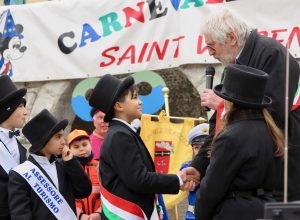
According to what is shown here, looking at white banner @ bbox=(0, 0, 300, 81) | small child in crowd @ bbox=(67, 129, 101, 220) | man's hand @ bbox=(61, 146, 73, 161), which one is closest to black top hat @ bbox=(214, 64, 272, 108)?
man's hand @ bbox=(61, 146, 73, 161)

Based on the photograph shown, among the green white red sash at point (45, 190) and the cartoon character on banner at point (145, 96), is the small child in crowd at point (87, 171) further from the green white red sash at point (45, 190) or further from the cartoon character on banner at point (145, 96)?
the cartoon character on banner at point (145, 96)

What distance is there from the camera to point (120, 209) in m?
4.57

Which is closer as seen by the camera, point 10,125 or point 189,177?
point 189,177

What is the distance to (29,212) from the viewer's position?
5.01 metres

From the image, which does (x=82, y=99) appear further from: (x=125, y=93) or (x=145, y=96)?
(x=125, y=93)

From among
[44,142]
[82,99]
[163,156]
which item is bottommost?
[163,156]

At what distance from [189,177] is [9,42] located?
4.62 meters

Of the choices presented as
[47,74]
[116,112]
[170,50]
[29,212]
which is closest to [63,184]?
[29,212]

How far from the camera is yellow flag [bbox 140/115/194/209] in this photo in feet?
22.2

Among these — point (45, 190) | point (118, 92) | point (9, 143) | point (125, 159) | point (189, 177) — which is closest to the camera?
point (125, 159)

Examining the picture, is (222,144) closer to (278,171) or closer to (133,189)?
(278,171)

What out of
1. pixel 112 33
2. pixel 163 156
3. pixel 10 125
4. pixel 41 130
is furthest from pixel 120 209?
pixel 112 33

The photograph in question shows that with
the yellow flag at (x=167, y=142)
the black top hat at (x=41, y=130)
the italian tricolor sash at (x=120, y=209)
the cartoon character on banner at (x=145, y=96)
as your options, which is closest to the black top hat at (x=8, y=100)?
the black top hat at (x=41, y=130)

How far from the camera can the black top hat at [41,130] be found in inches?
207
